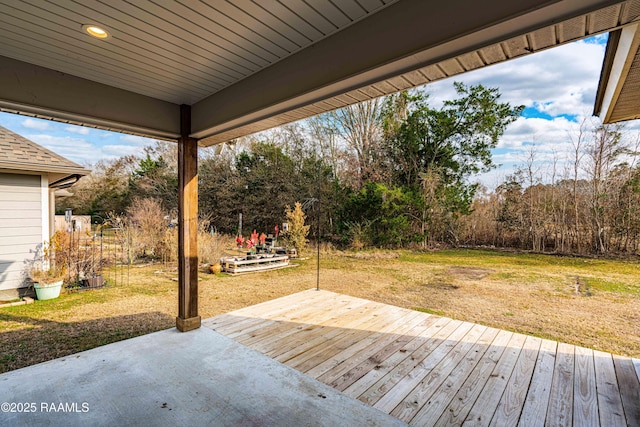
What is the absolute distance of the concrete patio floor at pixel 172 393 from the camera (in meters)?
1.71

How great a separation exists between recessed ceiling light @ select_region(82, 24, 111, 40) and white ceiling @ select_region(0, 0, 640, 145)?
4cm

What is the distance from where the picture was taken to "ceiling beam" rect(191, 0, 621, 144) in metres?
1.04

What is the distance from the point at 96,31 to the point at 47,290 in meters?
4.33

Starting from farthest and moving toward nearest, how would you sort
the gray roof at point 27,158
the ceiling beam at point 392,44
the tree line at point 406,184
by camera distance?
1. the tree line at point 406,184
2. the gray roof at point 27,158
3. the ceiling beam at point 392,44

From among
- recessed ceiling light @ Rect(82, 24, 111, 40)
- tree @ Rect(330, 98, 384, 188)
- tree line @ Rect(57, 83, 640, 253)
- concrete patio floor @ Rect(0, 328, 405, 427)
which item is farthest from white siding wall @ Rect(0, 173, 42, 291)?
tree @ Rect(330, 98, 384, 188)

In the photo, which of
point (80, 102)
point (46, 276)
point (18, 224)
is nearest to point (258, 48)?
point (80, 102)

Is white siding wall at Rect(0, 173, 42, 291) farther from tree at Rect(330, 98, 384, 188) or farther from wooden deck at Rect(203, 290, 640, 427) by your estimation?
tree at Rect(330, 98, 384, 188)

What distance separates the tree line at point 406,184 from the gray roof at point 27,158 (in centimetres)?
364

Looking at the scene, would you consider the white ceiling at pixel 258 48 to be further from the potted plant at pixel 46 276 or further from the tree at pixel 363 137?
the tree at pixel 363 137

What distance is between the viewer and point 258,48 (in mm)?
1746

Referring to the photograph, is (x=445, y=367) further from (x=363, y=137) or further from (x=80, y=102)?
(x=363, y=137)

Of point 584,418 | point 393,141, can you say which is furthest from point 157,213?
point 584,418

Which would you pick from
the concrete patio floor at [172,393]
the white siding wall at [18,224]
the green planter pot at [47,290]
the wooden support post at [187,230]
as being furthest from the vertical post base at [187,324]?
the white siding wall at [18,224]

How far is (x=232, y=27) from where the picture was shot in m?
1.54
